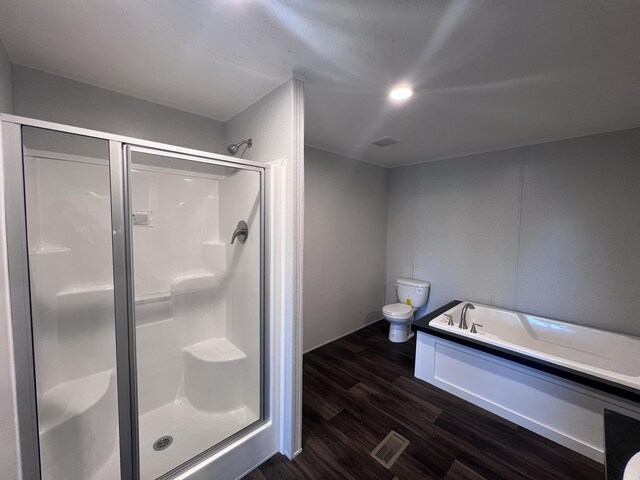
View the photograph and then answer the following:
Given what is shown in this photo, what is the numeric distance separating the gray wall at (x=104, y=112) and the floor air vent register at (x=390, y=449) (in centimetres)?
252

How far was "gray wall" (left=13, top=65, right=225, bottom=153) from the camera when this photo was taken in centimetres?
137

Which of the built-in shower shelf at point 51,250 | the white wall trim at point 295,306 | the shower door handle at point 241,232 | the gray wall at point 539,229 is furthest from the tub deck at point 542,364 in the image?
the built-in shower shelf at point 51,250

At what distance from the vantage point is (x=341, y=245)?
10.2ft

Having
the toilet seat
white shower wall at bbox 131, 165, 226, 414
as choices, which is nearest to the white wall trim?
white shower wall at bbox 131, 165, 226, 414

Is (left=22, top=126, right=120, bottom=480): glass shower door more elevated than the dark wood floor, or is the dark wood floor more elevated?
(left=22, top=126, right=120, bottom=480): glass shower door

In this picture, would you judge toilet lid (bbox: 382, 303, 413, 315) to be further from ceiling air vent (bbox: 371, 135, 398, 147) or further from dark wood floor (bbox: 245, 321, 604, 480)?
ceiling air vent (bbox: 371, 135, 398, 147)

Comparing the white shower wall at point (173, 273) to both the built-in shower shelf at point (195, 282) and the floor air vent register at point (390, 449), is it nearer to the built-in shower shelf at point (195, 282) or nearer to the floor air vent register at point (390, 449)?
the built-in shower shelf at point (195, 282)

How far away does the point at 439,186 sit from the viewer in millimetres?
3166

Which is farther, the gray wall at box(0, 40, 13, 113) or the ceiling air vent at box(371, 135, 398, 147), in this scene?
the ceiling air vent at box(371, 135, 398, 147)

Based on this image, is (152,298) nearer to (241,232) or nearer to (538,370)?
(241,232)

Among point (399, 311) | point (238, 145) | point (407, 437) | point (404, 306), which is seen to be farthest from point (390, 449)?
point (238, 145)

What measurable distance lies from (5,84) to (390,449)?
9.73 ft

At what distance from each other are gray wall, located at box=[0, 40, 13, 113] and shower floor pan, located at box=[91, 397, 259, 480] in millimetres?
1860

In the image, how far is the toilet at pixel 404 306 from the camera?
299 cm
